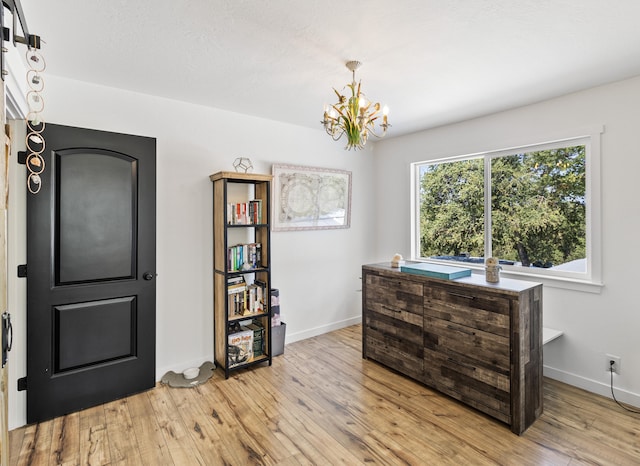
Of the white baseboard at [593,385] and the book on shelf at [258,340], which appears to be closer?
the white baseboard at [593,385]

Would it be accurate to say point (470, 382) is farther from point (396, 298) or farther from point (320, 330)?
point (320, 330)

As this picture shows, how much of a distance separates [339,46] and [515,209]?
2377 mm

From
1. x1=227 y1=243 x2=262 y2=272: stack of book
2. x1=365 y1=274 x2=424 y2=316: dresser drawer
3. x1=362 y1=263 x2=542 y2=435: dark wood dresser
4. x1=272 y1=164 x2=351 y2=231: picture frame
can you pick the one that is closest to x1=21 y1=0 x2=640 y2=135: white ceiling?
x1=272 y1=164 x2=351 y2=231: picture frame

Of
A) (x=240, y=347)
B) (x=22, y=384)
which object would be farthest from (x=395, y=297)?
(x=22, y=384)

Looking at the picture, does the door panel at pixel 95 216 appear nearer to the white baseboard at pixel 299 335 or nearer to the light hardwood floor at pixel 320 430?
the white baseboard at pixel 299 335

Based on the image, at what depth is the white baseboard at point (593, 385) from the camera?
8.35ft

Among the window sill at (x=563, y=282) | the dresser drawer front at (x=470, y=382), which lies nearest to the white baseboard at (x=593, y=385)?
the window sill at (x=563, y=282)

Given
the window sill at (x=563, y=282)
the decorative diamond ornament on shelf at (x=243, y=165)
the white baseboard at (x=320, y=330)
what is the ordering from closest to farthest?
the window sill at (x=563, y=282), the decorative diamond ornament on shelf at (x=243, y=165), the white baseboard at (x=320, y=330)

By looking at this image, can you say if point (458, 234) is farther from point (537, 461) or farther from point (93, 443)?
point (93, 443)

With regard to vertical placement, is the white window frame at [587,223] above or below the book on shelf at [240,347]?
above

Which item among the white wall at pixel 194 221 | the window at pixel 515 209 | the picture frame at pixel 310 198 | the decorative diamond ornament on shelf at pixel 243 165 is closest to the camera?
the white wall at pixel 194 221

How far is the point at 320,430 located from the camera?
2.25 meters

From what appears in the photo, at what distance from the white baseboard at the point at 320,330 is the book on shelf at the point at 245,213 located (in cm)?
146

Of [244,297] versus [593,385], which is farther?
[244,297]
